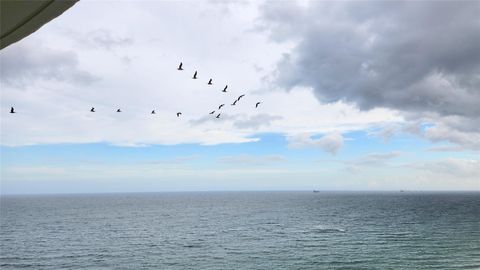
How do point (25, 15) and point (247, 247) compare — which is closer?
point (25, 15)

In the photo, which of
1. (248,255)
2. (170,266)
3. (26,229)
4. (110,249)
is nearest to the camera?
(170,266)

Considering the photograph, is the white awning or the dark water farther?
the dark water

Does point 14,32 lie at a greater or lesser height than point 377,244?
greater

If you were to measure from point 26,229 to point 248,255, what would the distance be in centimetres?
7288

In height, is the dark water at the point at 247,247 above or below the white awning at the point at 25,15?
below

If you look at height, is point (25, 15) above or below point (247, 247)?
above

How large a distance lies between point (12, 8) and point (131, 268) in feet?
207

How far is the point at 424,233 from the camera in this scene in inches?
3553

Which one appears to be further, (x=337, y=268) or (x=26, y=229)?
(x=26, y=229)

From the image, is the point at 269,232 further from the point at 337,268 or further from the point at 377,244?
the point at 337,268

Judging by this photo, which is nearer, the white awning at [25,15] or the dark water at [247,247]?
the white awning at [25,15]

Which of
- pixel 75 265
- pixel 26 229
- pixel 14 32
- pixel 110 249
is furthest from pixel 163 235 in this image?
pixel 14 32

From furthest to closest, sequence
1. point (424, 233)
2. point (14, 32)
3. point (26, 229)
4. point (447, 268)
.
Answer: point (26, 229), point (424, 233), point (447, 268), point (14, 32)

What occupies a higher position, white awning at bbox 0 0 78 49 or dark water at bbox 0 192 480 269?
white awning at bbox 0 0 78 49
